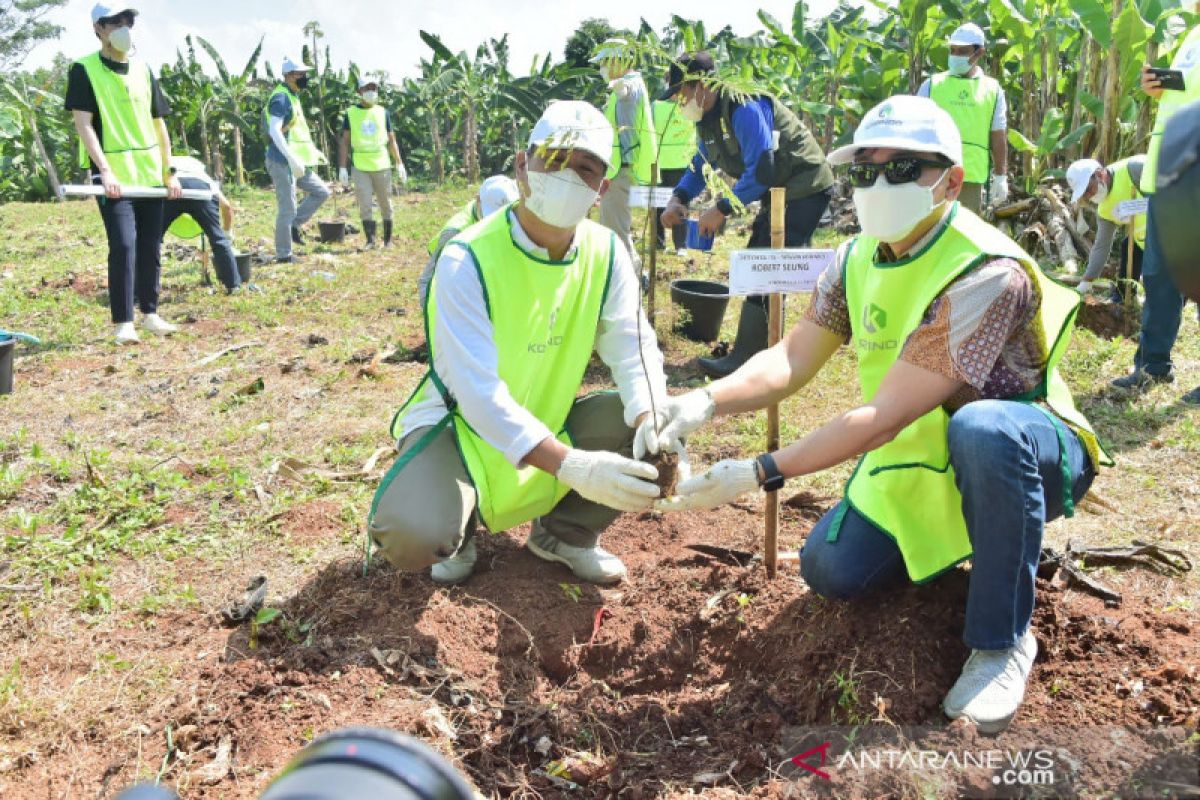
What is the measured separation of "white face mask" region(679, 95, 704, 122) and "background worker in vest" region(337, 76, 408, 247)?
6.05 metres

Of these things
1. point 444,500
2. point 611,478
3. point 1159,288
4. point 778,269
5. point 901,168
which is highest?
point 901,168

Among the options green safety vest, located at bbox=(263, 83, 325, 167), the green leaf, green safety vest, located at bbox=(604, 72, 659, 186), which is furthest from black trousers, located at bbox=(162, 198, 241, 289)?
the green leaf

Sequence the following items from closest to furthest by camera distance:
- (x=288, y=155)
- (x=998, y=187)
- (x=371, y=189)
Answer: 1. (x=998, y=187)
2. (x=288, y=155)
3. (x=371, y=189)

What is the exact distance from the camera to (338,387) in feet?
18.2

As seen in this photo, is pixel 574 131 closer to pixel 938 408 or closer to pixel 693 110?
pixel 938 408

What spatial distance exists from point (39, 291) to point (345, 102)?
16.8 m

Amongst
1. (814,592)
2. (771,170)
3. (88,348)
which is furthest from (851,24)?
(814,592)

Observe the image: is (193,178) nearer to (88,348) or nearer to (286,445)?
(88,348)

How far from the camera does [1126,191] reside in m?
6.00

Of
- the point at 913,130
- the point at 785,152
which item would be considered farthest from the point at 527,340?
the point at 785,152

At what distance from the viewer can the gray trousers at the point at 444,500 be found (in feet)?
9.25

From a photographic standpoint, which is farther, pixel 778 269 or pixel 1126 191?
pixel 1126 191

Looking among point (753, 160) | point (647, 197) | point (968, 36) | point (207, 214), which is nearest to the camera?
point (753, 160)

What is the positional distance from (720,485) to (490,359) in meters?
0.84
